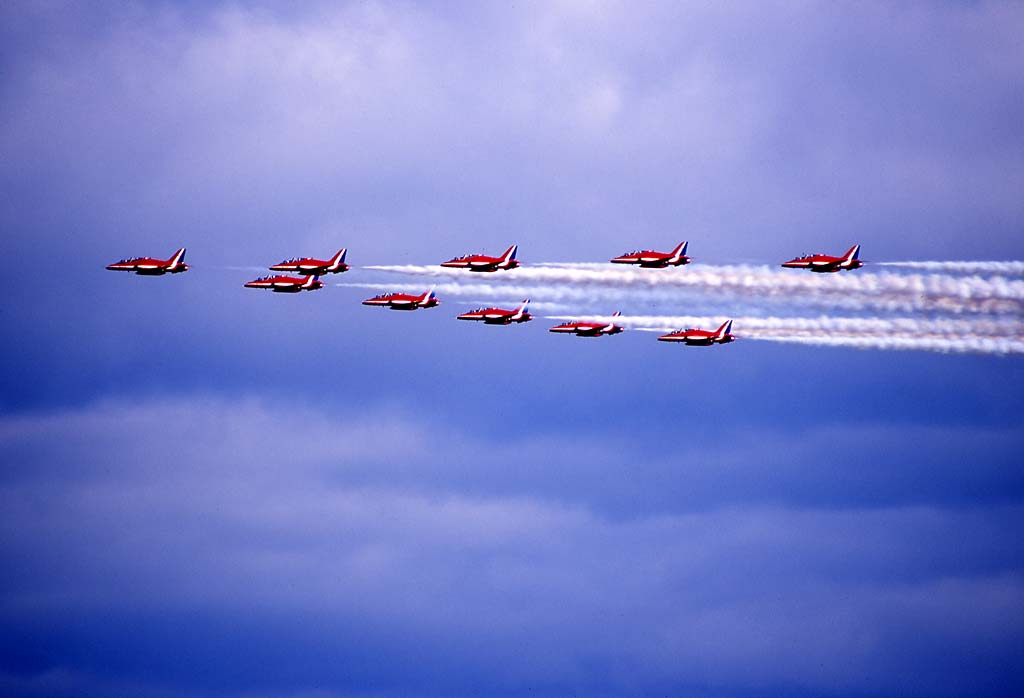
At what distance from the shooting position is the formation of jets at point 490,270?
455ft

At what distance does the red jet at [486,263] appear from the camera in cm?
14212

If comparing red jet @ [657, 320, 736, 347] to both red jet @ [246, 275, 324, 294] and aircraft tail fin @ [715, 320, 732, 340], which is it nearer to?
aircraft tail fin @ [715, 320, 732, 340]

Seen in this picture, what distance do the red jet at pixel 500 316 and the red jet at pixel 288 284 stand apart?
1310cm

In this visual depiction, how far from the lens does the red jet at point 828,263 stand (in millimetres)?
136625

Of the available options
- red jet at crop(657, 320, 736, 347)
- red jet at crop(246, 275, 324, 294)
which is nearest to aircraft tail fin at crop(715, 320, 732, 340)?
red jet at crop(657, 320, 736, 347)

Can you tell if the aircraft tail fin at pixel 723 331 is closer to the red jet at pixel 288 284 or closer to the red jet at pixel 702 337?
the red jet at pixel 702 337

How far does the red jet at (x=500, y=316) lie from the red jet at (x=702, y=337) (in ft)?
35.8

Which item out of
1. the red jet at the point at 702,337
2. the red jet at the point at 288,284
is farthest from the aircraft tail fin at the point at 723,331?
the red jet at the point at 288,284

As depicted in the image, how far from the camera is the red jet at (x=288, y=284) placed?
479 feet

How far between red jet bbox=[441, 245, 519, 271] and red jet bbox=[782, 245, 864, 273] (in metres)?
20.6

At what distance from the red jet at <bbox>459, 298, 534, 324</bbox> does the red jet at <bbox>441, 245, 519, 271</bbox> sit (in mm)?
5671

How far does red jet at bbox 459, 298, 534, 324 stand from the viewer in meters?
148

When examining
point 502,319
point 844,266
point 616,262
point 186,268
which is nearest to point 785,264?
point 844,266

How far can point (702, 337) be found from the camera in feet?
480
